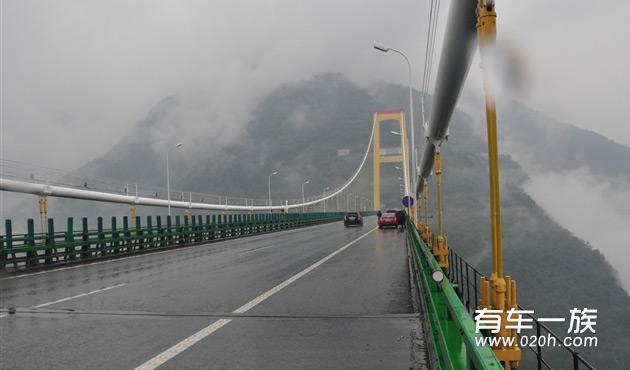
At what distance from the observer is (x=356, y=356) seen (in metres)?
6.17

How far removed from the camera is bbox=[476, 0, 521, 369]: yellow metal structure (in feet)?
15.3

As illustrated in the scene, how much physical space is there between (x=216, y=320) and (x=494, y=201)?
16.6ft

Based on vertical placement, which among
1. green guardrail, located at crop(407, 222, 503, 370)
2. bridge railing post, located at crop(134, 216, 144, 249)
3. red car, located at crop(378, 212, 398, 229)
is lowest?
red car, located at crop(378, 212, 398, 229)

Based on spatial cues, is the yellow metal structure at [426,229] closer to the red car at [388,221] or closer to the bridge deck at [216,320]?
the bridge deck at [216,320]

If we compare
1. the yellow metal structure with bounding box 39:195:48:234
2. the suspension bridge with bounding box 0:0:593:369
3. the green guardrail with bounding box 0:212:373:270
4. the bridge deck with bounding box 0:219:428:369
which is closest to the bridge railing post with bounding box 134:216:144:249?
the green guardrail with bounding box 0:212:373:270

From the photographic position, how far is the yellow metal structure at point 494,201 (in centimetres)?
467

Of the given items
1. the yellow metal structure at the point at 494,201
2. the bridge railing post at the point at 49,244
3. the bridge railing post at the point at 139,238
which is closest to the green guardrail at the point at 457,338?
the yellow metal structure at the point at 494,201

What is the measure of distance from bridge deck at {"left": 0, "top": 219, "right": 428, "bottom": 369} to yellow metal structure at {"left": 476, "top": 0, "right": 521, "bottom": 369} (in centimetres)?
129

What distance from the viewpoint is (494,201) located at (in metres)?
4.79

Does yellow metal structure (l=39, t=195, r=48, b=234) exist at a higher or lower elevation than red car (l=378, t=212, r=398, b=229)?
higher

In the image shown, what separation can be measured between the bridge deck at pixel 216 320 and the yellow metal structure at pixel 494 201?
129cm

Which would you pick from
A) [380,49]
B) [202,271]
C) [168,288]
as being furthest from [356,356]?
[380,49]

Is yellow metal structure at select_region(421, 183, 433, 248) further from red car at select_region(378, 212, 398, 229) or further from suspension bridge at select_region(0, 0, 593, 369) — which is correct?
red car at select_region(378, 212, 398, 229)

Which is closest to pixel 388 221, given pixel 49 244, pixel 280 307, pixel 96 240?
pixel 96 240
